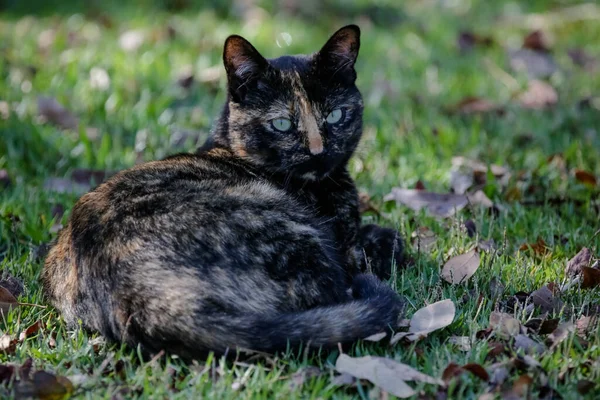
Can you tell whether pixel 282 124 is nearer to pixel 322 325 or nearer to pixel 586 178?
pixel 322 325

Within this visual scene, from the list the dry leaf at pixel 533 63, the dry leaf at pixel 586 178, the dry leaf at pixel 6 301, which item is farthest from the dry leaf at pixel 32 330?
the dry leaf at pixel 533 63

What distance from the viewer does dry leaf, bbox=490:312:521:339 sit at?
9.63 ft

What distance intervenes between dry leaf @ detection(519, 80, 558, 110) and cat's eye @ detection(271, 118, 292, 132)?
9.67 ft

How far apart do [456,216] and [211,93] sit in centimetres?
263

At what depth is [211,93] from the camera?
596 cm

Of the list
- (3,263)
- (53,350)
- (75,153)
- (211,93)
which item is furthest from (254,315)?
(211,93)

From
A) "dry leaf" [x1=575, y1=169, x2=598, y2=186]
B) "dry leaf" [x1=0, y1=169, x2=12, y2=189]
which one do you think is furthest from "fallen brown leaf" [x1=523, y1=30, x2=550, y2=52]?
"dry leaf" [x1=0, y1=169, x2=12, y2=189]

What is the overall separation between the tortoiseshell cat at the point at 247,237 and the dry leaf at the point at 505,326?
382mm

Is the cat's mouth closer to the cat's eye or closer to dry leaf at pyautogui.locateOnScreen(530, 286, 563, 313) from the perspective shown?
the cat's eye

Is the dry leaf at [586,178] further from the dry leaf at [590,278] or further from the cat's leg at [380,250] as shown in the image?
the cat's leg at [380,250]

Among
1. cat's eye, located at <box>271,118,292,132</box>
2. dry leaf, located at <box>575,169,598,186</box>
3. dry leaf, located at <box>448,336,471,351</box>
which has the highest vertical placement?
cat's eye, located at <box>271,118,292,132</box>

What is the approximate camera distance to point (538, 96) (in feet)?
19.7

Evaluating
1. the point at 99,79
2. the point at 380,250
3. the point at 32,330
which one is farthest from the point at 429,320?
the point at 99,79

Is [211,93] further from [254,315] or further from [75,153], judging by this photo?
[254,315]
